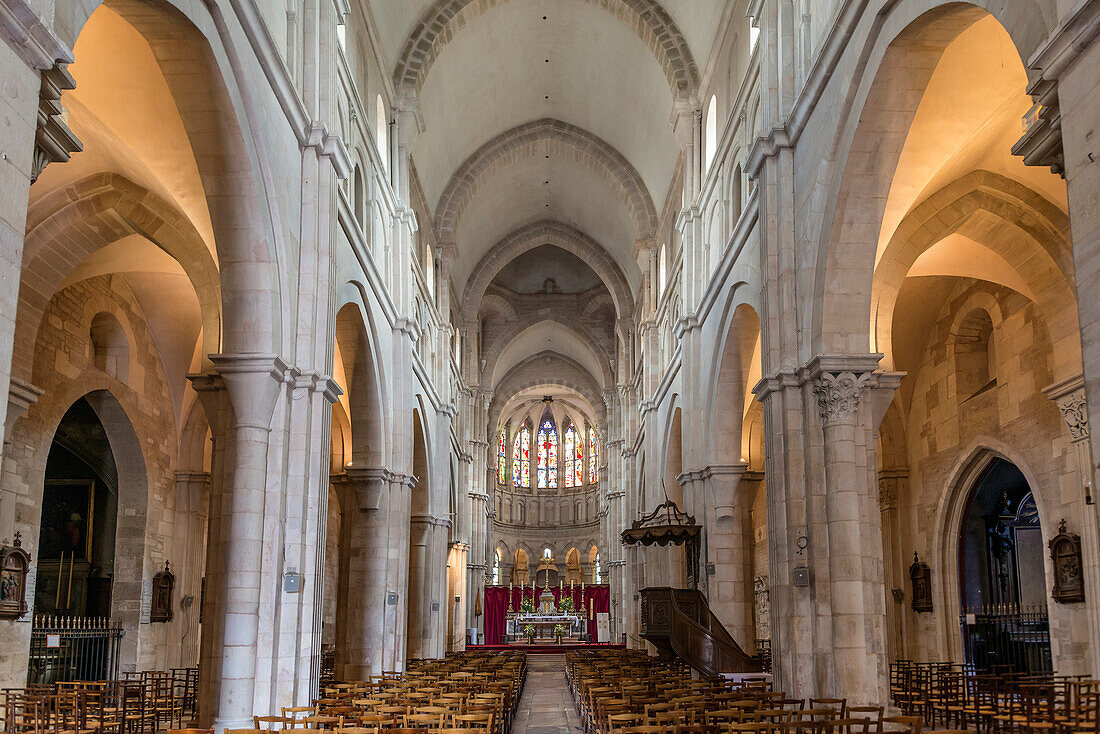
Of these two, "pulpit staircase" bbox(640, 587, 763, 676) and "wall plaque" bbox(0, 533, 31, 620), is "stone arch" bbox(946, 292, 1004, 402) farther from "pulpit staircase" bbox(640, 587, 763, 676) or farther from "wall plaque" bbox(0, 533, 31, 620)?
"wall plaque" bbox(0, 533, 31, 620)

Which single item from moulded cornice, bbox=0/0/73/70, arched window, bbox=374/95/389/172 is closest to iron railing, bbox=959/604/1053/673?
arched window, bbox=374/95/389/172

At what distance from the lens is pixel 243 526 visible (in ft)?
41.2

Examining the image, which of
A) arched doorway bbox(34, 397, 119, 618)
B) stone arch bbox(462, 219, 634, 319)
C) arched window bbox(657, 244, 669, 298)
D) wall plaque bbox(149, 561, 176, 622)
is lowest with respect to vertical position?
wall plaque bbox(149, 561, 176, 622)

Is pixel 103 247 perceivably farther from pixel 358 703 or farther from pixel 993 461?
pixel 993 461

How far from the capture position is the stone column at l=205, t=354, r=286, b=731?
12273 mm

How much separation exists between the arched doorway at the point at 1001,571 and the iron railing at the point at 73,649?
16658 mm

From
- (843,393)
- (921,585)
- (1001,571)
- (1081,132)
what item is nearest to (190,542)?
(843,393)

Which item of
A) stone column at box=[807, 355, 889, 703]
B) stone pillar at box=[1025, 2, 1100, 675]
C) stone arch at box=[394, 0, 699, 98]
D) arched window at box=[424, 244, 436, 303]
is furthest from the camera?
arched window at box=[424, 244, 436, 303]

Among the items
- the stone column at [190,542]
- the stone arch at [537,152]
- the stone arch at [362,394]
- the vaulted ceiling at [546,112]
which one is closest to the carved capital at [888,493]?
the vaulted ceiling at [546,112]

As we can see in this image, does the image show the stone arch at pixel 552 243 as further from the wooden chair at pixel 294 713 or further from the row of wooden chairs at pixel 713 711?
the wooden chair at pixel 294 713

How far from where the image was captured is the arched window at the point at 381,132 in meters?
21.9

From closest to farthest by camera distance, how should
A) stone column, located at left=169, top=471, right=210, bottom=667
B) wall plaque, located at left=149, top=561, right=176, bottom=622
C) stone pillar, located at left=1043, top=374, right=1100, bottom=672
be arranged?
stone pillar, located at left=1043, top=374, right=1100, bottom=672 < wall plaque, located at left=149, top=561, right=176, bottom=622 < stone column, located at left=169, top=471, right=210, bottom=667

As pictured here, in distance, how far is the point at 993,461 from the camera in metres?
19.7

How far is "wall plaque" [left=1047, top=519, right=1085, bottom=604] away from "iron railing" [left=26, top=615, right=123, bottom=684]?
54.7 ft
